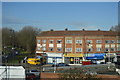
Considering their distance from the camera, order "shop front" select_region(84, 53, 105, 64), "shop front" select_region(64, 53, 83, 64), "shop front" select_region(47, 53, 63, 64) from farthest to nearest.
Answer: "shop front" select_region(84, 53, 105, 64) < "shop front" select_region(64, 53, 83, 64) < "shop front" select_region(47, 53, 63, 64)

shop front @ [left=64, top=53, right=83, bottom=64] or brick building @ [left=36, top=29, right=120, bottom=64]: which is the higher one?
brick building @ [left=36, top=29, right=120, bottom=64]

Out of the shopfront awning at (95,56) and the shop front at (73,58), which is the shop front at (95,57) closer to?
the shopfront awning at (95,56)

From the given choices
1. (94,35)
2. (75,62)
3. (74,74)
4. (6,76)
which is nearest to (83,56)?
(75,62)

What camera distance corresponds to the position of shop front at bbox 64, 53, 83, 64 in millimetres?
7164

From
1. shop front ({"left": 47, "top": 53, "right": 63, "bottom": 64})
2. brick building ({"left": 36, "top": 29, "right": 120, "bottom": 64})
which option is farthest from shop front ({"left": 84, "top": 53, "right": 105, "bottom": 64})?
shop front ({"left": 47, "top": 53, "right": 63, "bottom": 64})

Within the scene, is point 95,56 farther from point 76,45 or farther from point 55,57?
point 55,57

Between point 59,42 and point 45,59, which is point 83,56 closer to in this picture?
point 59,42

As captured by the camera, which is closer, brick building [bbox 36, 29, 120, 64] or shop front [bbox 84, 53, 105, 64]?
brick building [bbox 36, 29, 120, 64]

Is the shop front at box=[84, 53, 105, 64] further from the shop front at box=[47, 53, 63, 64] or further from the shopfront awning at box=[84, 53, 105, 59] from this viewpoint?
the shop front at box=[47, 53, 63, 64]

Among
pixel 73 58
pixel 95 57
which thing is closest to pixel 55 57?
pixel 73 58

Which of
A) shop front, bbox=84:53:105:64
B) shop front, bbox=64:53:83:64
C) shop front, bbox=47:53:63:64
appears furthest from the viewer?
shop front, bbox=84:53:105:64

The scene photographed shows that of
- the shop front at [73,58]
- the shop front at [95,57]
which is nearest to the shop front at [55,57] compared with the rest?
the shop front at [73,58]

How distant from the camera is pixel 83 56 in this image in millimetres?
7320

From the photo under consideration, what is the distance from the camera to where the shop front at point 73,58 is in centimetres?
716
